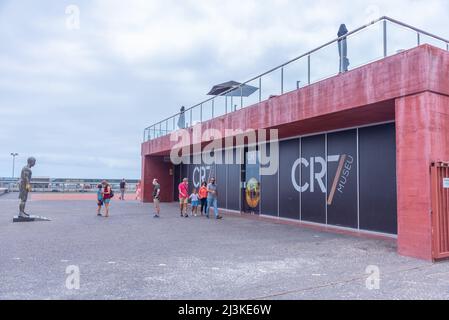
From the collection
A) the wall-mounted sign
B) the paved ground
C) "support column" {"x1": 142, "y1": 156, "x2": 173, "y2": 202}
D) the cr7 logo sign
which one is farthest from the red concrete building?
"support column" {"x1": 142, "y1": 156, "x2": 173, "y2": 202}

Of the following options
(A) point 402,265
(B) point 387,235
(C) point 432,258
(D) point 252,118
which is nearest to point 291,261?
(A) point 402,265

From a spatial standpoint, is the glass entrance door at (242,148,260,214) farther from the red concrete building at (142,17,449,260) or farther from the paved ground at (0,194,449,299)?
the paved ground at (0,194,449,299)

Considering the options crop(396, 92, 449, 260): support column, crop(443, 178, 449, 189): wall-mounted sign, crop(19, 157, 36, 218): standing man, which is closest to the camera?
crop(396, 92, 449, 260): support column

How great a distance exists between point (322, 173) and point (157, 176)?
17.3m

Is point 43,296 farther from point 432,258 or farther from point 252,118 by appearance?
point 252,118

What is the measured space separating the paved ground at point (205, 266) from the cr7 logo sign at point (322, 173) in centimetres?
186

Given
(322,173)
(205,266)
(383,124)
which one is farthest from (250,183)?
(205,266)

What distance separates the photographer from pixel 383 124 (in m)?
11.4

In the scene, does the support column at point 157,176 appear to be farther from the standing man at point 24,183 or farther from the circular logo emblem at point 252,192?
the standing man at point 24,183

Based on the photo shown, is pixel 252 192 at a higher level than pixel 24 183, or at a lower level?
lower

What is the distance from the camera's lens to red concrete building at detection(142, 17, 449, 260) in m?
8.29

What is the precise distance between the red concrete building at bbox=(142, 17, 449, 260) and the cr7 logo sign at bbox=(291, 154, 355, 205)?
23 cm

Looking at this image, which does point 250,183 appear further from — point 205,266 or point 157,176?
point 157,176

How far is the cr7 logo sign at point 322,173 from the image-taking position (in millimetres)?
12688
